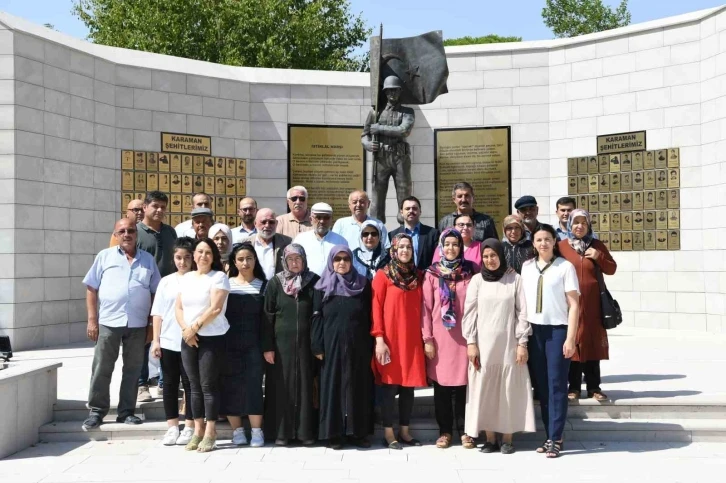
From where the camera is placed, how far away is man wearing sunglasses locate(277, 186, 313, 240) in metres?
6.51

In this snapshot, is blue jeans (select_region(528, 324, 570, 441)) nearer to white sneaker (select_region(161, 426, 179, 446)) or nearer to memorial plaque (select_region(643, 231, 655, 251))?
white sneaker (select_region(161, 426, 179, 446))

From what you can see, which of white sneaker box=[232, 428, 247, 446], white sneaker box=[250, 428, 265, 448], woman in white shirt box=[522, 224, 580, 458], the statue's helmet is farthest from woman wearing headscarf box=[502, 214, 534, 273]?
the statue's helmet

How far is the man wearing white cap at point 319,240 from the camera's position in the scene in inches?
241

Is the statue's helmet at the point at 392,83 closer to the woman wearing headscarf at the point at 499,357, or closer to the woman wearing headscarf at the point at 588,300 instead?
the woman wearing headscarf at the point at 588,300

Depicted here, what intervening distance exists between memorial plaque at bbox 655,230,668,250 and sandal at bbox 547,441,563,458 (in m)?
6.68

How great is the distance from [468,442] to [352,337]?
108 cm

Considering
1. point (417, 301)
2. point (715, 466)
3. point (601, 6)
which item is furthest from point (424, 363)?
point (601, 6)

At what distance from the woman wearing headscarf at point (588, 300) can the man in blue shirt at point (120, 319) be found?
3.25 metres

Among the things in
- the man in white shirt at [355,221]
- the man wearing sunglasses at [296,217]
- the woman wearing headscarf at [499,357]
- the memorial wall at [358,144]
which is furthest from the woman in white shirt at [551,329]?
the memorial wall at [358,144]

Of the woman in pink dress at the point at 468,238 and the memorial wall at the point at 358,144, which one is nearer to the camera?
the woman in pink dress at the point at 468,238

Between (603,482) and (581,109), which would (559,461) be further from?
(581,109)

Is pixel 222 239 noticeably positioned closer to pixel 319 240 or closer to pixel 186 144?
pixel 319 240

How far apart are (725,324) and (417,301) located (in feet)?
21.9

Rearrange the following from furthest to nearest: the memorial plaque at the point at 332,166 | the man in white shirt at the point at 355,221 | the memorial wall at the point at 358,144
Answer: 1. the memorial plaque at the point at 332,166
2. the memorial wall at the point at 358,144
3. the man in white shirt at the point at 355,221
